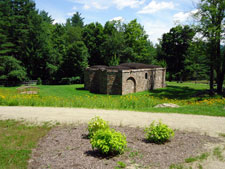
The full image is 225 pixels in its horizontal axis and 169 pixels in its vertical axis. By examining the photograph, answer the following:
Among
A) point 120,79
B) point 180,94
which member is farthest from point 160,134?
point 180,94

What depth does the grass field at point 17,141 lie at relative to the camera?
5839mm

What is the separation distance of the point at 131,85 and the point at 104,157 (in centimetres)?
1963

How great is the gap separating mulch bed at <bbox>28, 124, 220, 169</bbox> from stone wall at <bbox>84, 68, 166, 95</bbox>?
1600 centimetres

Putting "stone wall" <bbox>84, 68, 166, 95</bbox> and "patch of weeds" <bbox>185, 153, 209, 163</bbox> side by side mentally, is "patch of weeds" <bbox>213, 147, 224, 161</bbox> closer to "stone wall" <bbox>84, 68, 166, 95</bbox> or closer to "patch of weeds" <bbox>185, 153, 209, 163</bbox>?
"patch of weeds" <bbox>185, 153, 209, 163</bbox>

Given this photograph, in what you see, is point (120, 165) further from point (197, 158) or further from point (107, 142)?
point (197, 158)

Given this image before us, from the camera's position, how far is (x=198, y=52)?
78.7ft

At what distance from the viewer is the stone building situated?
950 inches

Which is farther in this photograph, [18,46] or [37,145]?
[18,46]

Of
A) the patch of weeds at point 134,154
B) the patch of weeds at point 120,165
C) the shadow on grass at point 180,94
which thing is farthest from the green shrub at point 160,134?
the shadow on grass at point 180,94

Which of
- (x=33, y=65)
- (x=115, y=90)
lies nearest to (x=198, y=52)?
(x=115, y=90)

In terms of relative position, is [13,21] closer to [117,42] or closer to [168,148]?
[117,42]

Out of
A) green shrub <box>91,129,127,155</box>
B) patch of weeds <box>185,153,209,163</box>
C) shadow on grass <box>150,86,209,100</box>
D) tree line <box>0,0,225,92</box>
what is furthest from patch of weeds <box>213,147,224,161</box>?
tree line <box>0,0,225,92</box>

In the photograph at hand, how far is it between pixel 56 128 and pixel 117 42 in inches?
1447

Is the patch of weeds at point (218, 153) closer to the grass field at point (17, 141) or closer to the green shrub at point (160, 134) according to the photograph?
the green shrub at point (160, 134)
